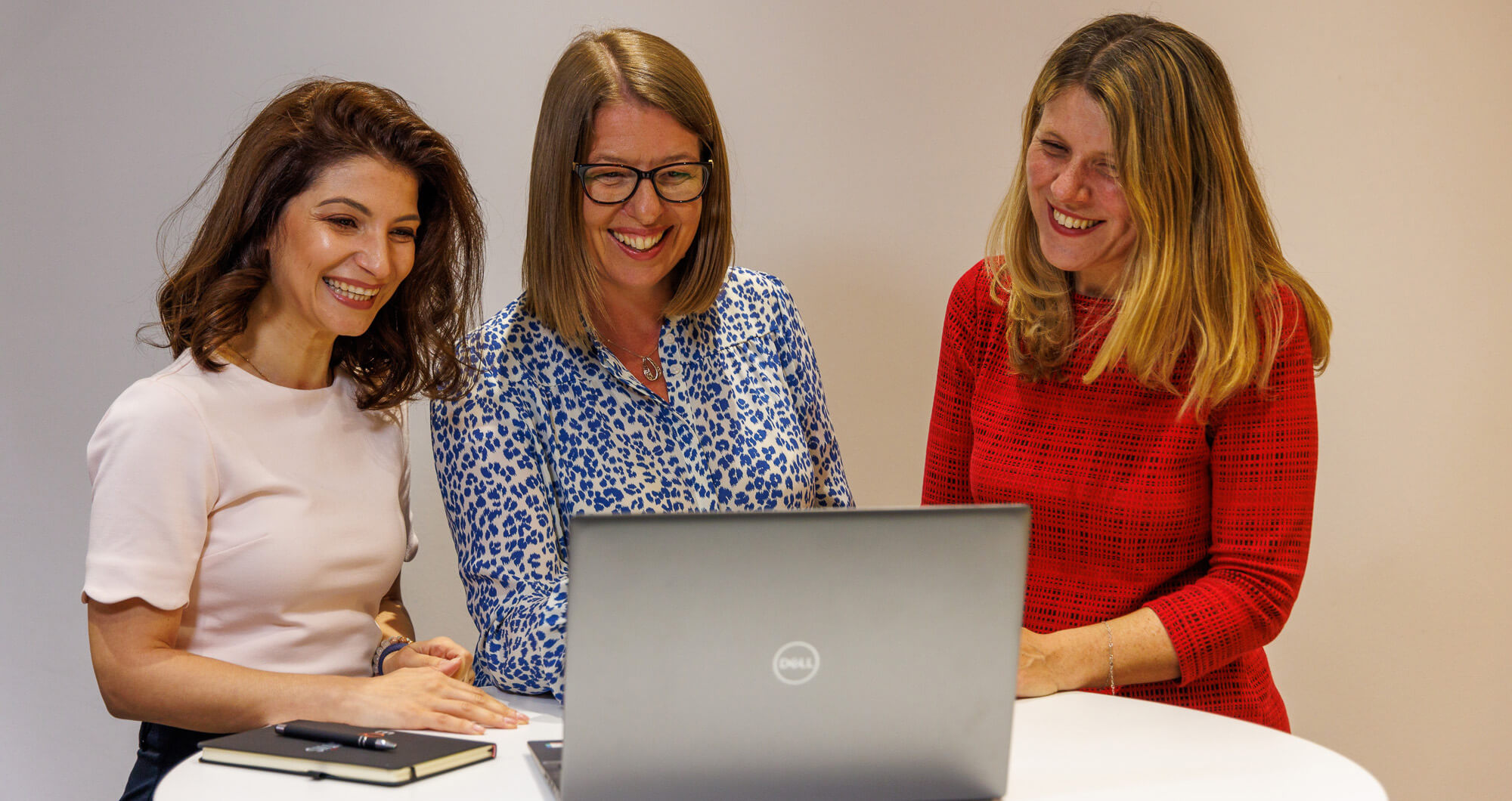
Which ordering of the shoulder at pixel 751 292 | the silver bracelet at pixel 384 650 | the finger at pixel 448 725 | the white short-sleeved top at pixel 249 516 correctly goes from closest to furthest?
the finger at pixel 448 725
the white short-sleeved top at pixel 249 516
the silver bracelet at pixel 384 650
the shoulder at pixel 751 292

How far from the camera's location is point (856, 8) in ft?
8.14

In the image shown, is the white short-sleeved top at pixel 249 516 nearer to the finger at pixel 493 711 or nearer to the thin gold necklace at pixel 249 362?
the thin gold necklace at pixel 249 362

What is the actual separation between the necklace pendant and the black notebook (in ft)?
2.54

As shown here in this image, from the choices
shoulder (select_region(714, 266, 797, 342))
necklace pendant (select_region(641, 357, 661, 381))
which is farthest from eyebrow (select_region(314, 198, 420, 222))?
shoulder (select_region(714, 266, 797, 342))

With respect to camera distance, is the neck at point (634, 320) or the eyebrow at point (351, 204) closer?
the eyebrow at point (351, 204)

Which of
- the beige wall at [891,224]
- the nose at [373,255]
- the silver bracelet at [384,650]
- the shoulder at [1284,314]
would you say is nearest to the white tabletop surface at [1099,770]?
the silver bracelet at [384,650]

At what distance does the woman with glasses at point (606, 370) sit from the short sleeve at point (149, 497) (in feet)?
1.13

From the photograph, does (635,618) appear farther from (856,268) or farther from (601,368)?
(856,268)

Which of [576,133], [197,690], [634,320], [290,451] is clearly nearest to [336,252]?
[290,451]

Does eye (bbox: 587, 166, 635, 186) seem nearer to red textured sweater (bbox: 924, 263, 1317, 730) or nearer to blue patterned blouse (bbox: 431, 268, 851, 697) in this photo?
blue patterned blouse (bbox: 431, 268, 851, 697)

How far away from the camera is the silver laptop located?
1.02m

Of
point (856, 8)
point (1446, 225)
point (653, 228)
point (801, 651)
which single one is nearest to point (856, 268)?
point (856, 8)

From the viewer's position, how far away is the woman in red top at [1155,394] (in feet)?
5.44

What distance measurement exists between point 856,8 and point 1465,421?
66.3 inches
